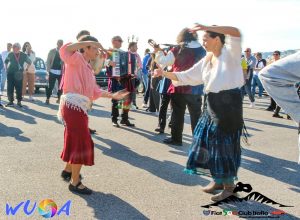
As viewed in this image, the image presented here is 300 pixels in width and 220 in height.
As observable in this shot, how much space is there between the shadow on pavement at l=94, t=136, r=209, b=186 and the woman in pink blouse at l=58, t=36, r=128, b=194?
121 cm

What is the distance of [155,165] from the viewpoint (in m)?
5.79

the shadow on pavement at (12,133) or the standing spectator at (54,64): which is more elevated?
the standing spectator at (54,64)

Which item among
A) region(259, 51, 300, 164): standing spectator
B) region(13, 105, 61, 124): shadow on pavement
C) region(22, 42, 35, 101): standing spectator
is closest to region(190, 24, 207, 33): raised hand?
region(259, 51, 300, 164): standing spectator

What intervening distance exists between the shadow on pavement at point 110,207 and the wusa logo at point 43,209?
0.28 m

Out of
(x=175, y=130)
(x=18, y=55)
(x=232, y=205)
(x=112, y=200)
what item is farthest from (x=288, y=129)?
(x=18, y=55)

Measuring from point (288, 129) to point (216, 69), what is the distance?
18.9 ft

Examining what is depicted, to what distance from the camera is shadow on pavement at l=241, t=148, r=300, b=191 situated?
17.4 ft

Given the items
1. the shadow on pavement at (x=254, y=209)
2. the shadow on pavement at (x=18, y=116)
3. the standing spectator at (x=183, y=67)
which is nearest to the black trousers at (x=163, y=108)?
the standing spectator at (x=183, y=67)

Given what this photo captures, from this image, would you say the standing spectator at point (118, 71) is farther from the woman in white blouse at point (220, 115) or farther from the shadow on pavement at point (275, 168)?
the woman in white blouse at point (220, 115)

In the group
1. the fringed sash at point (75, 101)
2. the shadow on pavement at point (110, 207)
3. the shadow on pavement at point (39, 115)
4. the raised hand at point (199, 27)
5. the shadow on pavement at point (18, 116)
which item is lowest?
the shadow on pavement at point (110, 207)

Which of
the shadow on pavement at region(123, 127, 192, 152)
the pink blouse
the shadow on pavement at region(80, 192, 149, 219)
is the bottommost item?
the shadow on pavement at region(80, 192, 149, 219)

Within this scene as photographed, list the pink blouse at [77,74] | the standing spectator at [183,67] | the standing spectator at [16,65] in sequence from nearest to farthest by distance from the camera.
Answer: the pink blouse at [77,74] → the standing spectator at [183,67] → the standing spectator at [16,65]

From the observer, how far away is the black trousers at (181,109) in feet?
22.1

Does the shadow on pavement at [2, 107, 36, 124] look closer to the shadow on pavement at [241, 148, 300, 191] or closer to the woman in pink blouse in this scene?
the woman in pink blouse
